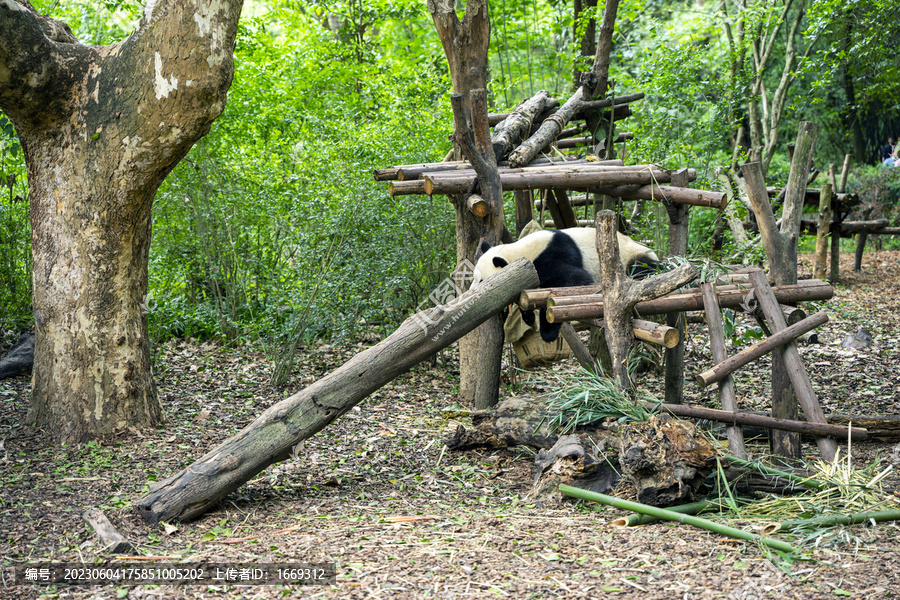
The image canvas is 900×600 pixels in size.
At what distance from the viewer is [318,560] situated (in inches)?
118

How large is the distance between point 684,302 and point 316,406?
235cm

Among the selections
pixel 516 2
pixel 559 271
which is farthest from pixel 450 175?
pixel 516 2

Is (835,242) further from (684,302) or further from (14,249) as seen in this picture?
(14,249)

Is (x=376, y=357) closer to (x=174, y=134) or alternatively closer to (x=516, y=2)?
(x=174, y=134)

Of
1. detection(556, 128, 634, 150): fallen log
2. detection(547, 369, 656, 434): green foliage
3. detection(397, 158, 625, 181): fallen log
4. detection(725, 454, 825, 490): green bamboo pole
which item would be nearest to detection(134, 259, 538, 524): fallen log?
detection(547, 369, 656, 434): green foliage

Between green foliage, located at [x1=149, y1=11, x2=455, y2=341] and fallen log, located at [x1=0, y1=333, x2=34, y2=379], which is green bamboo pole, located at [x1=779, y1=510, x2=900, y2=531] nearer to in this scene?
green foliage, located at [x1=149, y1=11, x2=455, y2=341]

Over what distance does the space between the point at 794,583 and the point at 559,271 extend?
291 centimetres

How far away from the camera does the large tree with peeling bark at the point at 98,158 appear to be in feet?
14.1

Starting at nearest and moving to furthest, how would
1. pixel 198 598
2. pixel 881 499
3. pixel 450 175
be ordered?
pixel 198 598, pixel 881 499, pixel 450 175

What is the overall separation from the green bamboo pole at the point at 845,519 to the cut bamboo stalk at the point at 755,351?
0.93 metres

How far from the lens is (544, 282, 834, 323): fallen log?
423 cm

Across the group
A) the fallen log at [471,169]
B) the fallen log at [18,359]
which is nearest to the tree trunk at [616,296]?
the fallen log at [471,169]

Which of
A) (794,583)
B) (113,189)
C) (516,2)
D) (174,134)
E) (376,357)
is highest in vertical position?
(516,2)

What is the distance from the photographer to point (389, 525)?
3.45m
